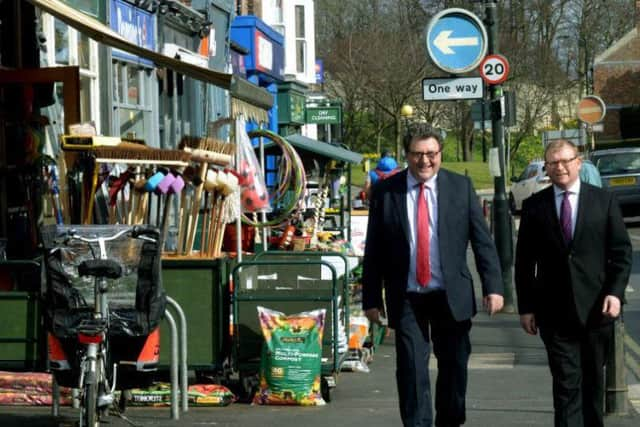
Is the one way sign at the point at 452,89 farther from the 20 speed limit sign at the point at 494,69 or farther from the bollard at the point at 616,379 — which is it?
the bollard at the point at 616,379

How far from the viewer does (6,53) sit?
12.9 metres

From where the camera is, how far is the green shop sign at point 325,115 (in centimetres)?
2953

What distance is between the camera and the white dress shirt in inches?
301

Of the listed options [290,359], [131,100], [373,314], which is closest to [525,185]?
[131,100]

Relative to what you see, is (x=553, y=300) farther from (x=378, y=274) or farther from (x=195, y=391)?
(x=195, y=391)

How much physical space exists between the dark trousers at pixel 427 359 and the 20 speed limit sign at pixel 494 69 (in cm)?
931

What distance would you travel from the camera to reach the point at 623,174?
1289 inches

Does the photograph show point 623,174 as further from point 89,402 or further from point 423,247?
point 89,402

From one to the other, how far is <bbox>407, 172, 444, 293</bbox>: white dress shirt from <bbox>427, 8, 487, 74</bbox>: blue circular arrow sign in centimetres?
818

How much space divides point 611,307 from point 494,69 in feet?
32.0

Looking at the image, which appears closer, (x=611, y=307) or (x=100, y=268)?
(x=611, y=307)

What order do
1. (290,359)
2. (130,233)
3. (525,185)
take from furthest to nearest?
(525,185) → (290,359) → (130,233)

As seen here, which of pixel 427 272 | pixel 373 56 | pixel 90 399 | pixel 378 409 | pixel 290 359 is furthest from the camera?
pixel 373 56

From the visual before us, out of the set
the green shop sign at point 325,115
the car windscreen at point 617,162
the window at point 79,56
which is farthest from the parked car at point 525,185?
the window at point 79,56
